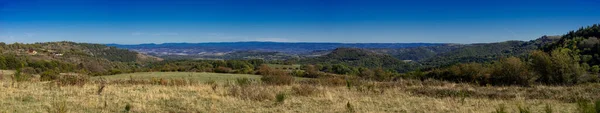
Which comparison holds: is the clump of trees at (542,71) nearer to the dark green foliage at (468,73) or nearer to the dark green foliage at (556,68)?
the dark green foliage at (556,68)

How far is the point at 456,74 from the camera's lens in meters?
31.1

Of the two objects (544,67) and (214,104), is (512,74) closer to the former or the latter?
(544,67)

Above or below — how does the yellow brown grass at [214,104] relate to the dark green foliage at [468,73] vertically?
above

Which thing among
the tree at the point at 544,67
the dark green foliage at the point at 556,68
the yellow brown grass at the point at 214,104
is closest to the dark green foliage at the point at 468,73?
the tree at the point at 544,67

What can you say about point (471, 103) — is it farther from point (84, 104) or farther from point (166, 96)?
point (84, 104)

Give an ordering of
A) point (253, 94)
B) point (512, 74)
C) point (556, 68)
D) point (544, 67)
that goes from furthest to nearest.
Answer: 1. point (512, 74)
2. point (544, 67)
3. point (556, 68)
4. point (253, 94)


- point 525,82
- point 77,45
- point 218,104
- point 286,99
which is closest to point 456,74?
point 525,82

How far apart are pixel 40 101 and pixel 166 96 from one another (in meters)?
3.22

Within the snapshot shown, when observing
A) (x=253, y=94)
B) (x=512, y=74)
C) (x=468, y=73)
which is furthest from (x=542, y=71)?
(x=253, y=94)

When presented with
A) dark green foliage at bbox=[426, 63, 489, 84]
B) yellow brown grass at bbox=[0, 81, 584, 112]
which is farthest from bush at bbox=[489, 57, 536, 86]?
yellow brown grass at bbox=[0, 81, 584, 112]

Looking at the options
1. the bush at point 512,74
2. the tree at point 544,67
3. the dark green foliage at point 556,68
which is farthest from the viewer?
the bush at point 512,74

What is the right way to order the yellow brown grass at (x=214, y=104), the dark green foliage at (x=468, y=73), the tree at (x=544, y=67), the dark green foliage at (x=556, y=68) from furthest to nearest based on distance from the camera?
the dark green foliage at (x=468, y=73)
the tree at (x=544, y=67)
the dark green foliage at (x=556, y=68)
the yellow brown grass at (x=214, y=104)

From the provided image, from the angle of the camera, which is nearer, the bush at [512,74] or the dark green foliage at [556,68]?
the dark green foliage at [556,68]

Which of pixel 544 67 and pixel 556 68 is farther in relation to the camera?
pixel 544 67
